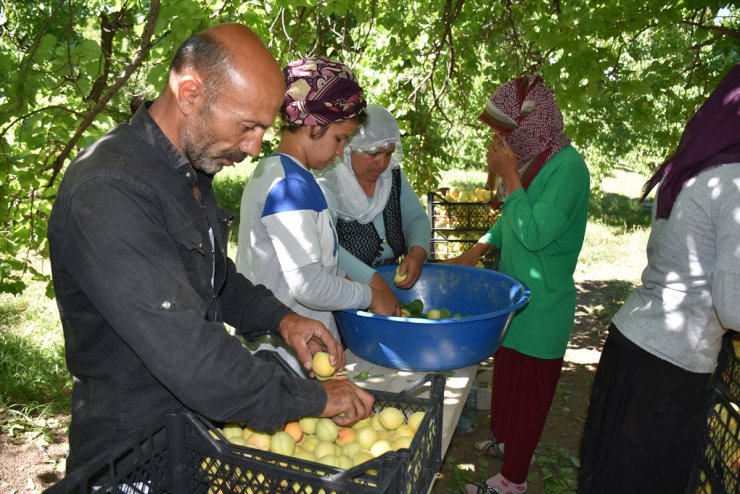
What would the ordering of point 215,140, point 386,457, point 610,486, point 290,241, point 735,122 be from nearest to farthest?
point 386,457 → point 215,140 → point 735,122 → point 290,241 → point 610,486

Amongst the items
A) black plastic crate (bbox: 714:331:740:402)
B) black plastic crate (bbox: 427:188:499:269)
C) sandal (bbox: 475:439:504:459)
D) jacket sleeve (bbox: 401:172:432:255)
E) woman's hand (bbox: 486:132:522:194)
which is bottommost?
sandal (bbox: 475:439:504:459)

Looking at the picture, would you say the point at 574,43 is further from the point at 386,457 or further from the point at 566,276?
the point at 386,457

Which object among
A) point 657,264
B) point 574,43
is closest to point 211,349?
point 657,264

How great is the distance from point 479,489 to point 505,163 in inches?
73.7

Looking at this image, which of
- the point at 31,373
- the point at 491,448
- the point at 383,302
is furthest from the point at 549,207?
the point at 31,373

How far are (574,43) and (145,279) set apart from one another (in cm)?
309

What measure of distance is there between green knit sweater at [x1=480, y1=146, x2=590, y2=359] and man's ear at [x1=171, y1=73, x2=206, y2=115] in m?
1.78

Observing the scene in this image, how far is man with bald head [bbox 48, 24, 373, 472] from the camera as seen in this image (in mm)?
1259

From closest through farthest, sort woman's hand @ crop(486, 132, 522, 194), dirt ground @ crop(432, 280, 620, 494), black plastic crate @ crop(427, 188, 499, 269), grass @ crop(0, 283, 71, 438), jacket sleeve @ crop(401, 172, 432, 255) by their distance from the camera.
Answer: woman's hand @ crop(486, 132, 522, 194) → jacket sleeve @ crop(401, 172, 432, 255) → dirt ground @ crop(432, 280, 620, 494) → grass @ crop(0, 283, 71, 438) → black plastic crate @ crop(427, 188, 499, 269)

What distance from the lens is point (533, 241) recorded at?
2814mm

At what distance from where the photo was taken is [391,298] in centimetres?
244

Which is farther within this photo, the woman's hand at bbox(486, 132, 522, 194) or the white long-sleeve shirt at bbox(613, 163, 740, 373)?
the woman's hand at bbox(486, 132, 522, 194)

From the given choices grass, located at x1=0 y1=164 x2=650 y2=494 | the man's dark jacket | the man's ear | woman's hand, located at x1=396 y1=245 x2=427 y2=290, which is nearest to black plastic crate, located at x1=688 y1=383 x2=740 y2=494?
the man's dark jacket

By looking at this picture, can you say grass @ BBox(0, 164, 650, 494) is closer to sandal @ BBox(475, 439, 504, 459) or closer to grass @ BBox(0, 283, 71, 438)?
grass @ BBox(0, 283, 71, 438)
